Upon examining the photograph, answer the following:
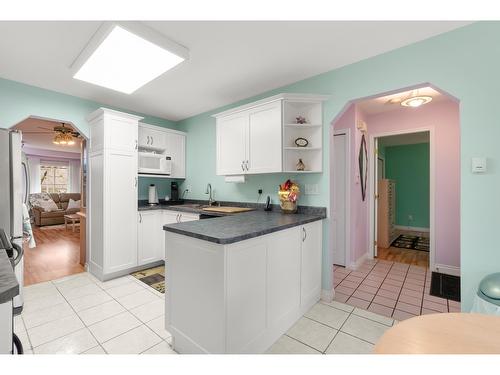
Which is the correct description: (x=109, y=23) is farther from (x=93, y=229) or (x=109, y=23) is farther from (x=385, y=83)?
(x=93, y=229)

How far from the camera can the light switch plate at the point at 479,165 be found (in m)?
1.60

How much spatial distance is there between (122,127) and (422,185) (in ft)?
22.9

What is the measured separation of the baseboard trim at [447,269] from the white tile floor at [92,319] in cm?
350

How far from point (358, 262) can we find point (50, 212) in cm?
785

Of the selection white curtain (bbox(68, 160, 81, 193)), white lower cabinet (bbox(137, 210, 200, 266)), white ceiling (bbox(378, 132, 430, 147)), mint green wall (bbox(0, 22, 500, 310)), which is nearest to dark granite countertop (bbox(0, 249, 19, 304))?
white lower cabinet (bbox(137, 210, 200, 266))

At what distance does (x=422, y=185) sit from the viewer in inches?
236

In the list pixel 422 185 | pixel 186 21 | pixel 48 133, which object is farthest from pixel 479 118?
pixel 48 133

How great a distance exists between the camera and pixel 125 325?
193 centimetres

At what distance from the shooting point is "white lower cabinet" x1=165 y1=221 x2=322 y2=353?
1340mm

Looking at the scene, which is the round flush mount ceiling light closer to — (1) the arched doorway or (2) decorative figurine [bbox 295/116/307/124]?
(1) the arched doorway

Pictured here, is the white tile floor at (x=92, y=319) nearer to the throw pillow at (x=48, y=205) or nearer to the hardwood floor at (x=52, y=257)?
the hardwood floor at (x=52, y=257)

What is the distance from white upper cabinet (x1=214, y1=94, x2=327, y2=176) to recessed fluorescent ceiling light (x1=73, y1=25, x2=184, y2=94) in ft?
3.22
